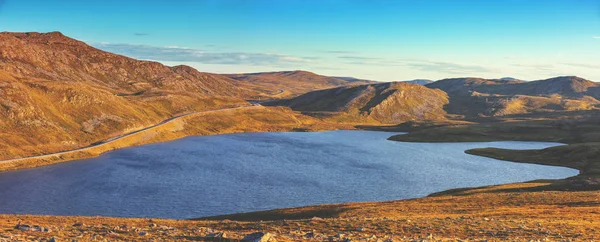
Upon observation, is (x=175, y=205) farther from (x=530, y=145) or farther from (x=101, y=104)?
(x=530, y=145)

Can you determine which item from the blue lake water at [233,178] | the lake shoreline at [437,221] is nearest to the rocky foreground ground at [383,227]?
the lake shoreline at [437,221]

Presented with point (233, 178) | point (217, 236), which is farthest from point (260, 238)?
point (233, 178)

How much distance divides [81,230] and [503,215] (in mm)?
43041

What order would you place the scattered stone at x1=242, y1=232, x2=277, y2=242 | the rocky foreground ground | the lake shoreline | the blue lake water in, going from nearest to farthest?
the scattered stone at x1=242, y1=232, x2=277, y2=242
the rocky foreground ground
the lake shoreline
the blue lake water

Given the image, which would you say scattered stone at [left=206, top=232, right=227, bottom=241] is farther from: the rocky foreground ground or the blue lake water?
the blue lake water

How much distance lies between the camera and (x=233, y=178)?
10075cm

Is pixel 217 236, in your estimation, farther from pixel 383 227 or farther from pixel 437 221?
pixel 437 221

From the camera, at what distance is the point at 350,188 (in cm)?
9500

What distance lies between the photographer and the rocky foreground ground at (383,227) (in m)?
32.7

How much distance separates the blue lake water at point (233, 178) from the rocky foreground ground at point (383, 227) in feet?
75.1

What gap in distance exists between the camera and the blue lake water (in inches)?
3009

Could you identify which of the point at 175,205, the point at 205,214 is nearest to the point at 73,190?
the point at 175,205

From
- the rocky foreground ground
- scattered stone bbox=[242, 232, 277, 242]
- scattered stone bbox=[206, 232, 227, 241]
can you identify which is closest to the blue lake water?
the rocky foreground ground

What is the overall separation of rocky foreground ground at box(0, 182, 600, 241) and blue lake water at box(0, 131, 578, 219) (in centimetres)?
2289
